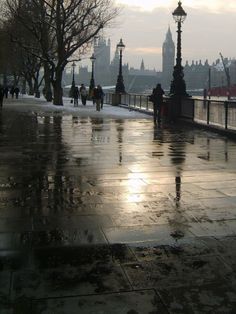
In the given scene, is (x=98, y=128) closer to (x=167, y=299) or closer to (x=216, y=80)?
(x=167, y=299)

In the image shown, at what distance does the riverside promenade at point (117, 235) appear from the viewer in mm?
4191

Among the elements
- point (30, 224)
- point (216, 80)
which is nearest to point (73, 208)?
point (30, 224)

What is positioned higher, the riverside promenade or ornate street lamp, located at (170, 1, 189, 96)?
ornate street lamp, located at (170, 1, 189, 96)

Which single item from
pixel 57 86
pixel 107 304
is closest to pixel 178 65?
pixel 57 86

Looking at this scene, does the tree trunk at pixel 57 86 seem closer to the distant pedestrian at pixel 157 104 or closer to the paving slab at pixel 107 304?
the distant pedestrian at pixel 157 104

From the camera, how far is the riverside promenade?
13.8 feet

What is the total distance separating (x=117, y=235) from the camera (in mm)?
5844

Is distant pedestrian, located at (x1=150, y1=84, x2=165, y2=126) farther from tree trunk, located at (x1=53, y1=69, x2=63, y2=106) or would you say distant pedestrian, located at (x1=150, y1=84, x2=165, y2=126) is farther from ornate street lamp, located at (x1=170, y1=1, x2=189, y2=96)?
tree trunk, located at (x1=53, y1=69, x2=63, y2=106)

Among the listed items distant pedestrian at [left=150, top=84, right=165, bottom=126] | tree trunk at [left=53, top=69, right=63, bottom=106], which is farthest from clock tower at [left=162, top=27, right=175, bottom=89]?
distant pedestrian at [left=150, top=84, right=165, bottom=126]

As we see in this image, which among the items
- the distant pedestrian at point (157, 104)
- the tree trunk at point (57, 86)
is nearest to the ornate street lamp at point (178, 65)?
the distant pedestrian at point (157, 104)

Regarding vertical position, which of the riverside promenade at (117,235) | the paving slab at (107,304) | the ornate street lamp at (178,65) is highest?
the ornate street lamp at (178,65)

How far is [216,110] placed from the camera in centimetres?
1955

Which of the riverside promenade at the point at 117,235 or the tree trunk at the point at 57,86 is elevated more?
the tree trunk at the point at 57,86

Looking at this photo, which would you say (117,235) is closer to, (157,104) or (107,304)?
(107,304)
